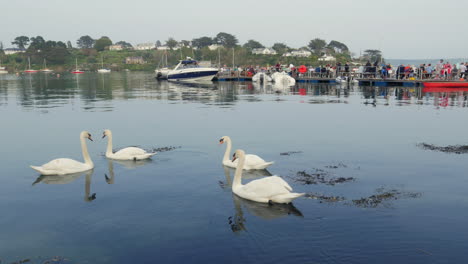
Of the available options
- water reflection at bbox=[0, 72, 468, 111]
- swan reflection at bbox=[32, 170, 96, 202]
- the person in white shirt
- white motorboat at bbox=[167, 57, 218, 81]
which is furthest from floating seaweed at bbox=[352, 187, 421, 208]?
white motorboat at bbox=[167, 57, 218, 81]

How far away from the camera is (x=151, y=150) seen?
16.7m

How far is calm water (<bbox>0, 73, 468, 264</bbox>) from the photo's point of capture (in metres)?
7.99

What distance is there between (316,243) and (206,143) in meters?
10.4

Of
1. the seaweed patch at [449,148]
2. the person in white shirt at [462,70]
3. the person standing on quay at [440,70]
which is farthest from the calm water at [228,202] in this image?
the person standing on quay at [440,70]

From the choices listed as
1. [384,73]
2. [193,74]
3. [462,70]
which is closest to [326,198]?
[462,70]

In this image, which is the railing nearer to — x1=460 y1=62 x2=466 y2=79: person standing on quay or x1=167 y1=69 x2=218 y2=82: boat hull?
x1=460 y1=62 x2=466 y2=79: person standing on quay

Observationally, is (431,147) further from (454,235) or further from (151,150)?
(151,150)

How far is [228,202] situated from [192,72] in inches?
2469

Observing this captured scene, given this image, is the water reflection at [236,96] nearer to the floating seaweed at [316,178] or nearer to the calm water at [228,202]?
the calm water at [228,202]

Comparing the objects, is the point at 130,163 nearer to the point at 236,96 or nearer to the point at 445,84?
the point at 236,96

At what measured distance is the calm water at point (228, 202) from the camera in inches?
315

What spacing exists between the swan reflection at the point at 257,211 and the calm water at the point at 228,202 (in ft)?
0.15

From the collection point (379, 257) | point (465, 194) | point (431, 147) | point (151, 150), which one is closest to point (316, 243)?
point (379, 257)

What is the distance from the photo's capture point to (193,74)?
7194cm
